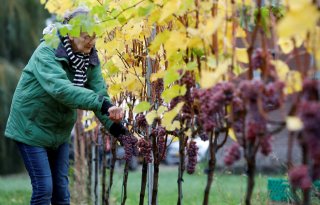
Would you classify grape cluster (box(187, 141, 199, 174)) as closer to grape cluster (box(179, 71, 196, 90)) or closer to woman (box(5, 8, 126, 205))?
grape cluster (box(179, 71, 196, 90))

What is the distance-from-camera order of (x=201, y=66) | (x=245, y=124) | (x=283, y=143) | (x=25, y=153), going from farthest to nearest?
(x=283, y=143) → (x=25, y=153) → (x=201, y=66) → (x=245, y=124)

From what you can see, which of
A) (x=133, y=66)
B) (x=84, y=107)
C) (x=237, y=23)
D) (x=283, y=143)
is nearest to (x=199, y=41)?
(x=237, y=23)

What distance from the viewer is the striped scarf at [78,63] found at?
4371 millimetres

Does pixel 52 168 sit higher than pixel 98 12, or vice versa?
pixel 98 12

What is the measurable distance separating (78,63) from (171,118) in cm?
125

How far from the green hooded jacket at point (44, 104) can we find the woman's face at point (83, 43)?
0.08 metres

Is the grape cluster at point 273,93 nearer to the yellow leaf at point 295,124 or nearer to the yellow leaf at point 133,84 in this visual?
the yellow leaf at point 295,124

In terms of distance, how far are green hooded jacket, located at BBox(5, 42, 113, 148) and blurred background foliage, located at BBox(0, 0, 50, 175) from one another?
407 inches

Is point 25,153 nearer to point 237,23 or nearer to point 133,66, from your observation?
point 133,66

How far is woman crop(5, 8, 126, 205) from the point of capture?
4.33m

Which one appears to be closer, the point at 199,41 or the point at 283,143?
the point at 199,41

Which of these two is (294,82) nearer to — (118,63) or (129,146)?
(129,146)

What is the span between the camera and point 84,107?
3.99 metres

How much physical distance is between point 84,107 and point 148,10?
0.99m
